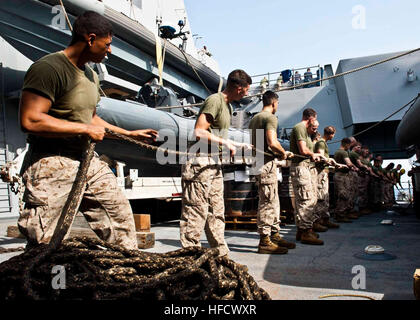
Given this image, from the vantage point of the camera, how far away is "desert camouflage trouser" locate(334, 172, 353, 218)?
23.1 ft

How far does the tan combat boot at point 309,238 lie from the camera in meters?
4.39

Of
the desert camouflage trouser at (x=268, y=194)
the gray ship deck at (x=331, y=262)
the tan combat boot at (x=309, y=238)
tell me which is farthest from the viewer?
the tan combat boot at (x=309, y=238)

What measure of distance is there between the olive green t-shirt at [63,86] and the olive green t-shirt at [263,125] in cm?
229

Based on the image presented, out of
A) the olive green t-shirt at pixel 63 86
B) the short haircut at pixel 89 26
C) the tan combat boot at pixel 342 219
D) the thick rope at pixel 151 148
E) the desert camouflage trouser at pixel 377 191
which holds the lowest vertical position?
the tan combat boot at pixel 342 219

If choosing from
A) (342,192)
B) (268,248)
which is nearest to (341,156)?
(342,192)

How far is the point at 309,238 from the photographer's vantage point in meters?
4.44

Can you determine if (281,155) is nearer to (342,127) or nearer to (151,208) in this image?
(151,208)

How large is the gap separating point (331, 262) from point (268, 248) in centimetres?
74

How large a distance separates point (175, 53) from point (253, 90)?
6735mm

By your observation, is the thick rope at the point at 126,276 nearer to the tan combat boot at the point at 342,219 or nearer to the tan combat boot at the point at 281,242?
the tan combat boot at the point at 281,242

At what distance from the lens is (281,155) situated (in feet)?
13.2

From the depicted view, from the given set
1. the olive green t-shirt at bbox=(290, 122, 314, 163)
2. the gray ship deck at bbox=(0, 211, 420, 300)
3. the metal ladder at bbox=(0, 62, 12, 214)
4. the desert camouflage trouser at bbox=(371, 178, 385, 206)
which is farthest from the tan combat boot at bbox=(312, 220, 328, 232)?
the metal ladder at bbox=(0, 62, 12, 214)

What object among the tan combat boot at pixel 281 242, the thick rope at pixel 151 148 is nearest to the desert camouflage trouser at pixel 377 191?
the thick rope at pixel 151 148

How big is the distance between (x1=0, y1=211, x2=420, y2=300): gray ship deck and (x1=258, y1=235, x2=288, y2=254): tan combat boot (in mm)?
91
